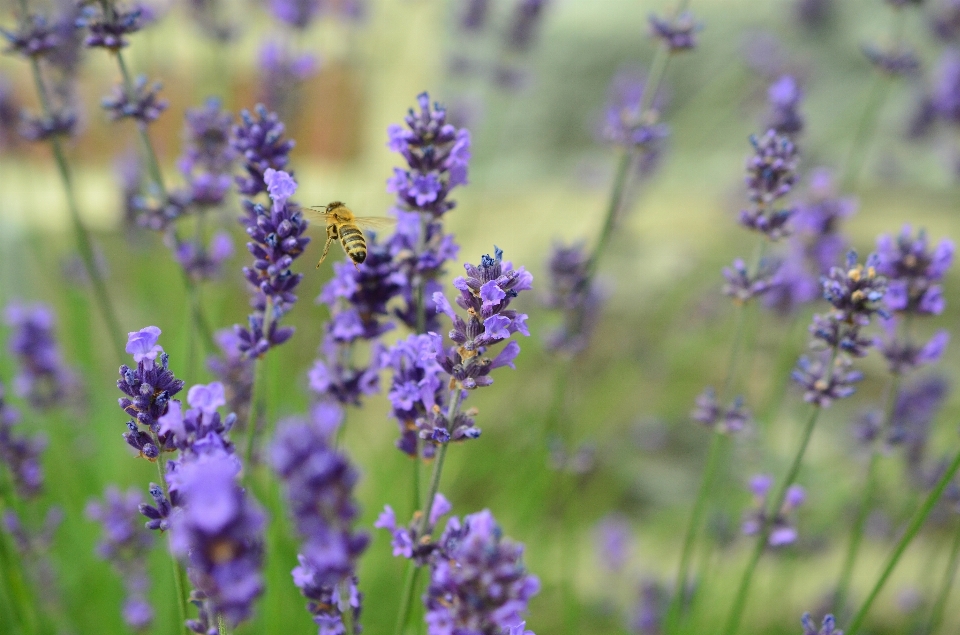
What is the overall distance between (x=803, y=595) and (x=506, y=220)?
9.16 feet

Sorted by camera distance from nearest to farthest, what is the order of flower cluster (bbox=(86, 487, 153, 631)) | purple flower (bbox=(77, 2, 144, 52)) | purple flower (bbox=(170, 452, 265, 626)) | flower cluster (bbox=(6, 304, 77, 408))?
purple flower (bbox=(170, 452, 265, 626)), purple flower (bbox=(77, 2, 144, 52)), flower cluster (bbox=(86, 487, 153, 631)), flower cluster (bbox=(6, 304, 77, 408))

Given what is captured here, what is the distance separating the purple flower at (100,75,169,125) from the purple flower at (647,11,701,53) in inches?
52.1

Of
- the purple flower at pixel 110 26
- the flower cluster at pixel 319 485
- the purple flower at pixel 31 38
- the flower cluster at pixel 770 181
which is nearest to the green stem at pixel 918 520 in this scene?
the flower cluster at pixel 770 181

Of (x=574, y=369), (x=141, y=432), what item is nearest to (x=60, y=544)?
(x=141, y=432)

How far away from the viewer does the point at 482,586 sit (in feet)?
2.99

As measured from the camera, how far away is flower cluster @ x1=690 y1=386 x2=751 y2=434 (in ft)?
6.07

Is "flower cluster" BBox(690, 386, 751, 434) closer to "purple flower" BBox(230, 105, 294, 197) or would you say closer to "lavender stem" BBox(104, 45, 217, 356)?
"purple flower" BBox(230, 105, 294, 197)

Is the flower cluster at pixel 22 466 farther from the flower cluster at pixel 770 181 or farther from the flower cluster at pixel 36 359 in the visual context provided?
the flower cluster at pixel 770 181

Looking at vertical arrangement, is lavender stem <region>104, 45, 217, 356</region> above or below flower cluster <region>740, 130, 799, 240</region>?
above

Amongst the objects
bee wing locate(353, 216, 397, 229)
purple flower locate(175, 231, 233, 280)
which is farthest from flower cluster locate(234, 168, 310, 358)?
purple flower locate(175, 231, 233, 280)

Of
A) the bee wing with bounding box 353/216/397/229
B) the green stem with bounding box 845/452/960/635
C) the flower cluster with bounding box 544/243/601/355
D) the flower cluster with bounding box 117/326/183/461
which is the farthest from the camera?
the flower cluster with bounding box 544/243/601/355

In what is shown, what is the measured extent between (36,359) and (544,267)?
1.56 m

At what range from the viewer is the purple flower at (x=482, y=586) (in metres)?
0.90

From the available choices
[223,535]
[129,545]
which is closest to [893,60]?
[223,535]
